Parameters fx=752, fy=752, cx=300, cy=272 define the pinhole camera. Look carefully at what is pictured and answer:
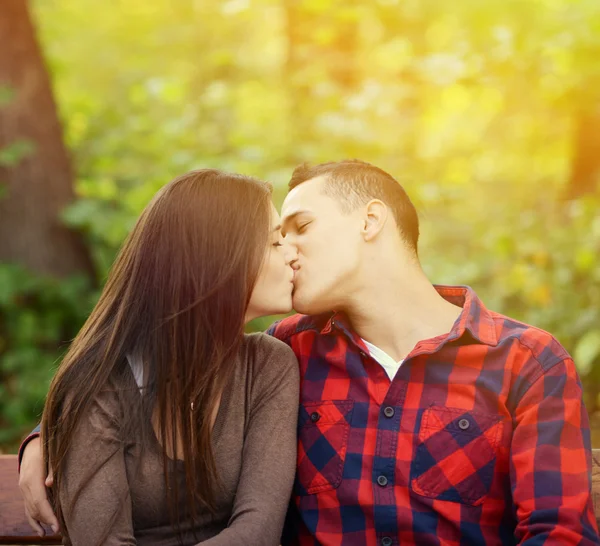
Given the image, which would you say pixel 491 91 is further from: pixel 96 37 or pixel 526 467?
pixel 526 467

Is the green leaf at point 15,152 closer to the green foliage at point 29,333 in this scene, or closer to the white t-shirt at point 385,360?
the green foliage at point 29,333

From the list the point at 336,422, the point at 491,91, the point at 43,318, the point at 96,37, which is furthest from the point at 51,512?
the point at 96,37

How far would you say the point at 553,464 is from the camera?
203 centimetres

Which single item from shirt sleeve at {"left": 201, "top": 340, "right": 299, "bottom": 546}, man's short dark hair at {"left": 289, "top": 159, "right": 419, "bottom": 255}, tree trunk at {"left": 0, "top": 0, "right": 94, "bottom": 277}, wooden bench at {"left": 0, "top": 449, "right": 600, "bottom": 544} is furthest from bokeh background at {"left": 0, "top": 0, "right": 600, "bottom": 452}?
wooden bench at {"left": 0, "top": 449, "right": 600, "bottom": 544}

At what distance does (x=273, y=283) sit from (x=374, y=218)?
0.46 m

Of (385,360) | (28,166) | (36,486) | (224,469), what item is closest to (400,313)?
(385,360)

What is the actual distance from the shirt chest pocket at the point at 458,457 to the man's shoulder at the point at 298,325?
1.85ft

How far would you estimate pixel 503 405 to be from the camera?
2.16 meters

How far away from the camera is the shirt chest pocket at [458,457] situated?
7.09 ft

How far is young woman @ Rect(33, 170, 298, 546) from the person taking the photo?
2.12 meters

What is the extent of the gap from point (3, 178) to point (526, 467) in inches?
203

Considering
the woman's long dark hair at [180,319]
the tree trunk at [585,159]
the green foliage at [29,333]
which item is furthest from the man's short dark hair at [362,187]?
the tree trunk at [585,159]

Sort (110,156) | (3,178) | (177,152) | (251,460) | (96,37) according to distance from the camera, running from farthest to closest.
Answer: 1. (96,37)
2. (110,156)
3. (177,152)
4. (3,178)
5. (251,460)

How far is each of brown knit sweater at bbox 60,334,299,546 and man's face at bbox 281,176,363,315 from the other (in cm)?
21
